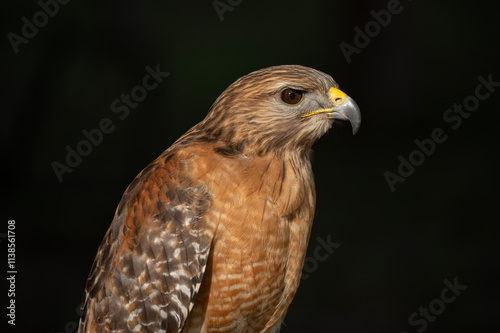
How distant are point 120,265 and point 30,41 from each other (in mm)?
3607

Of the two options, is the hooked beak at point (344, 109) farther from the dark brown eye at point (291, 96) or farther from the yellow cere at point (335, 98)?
the dark brown eye at point (291, 96)

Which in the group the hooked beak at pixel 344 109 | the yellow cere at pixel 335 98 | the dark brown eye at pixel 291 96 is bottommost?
the hooked beak at pixel 344 109

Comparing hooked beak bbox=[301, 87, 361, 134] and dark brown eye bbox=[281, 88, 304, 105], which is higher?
dark brown eye bbox=[281, 88, 304, 105]

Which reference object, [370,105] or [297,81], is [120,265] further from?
[370,105]

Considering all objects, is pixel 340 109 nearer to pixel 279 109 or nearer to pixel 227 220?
pixel 279 109

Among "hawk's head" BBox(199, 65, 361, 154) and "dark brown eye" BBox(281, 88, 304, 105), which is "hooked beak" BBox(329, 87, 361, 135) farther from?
"dark brown eye" BBox(281, 88, 304, 105)

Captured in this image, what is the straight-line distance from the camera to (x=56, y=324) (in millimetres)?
6281

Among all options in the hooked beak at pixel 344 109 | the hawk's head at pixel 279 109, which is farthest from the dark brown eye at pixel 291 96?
the hooked beak at pixel 344 109

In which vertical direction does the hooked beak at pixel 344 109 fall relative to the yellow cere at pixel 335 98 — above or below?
below

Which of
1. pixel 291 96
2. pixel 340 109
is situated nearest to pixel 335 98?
pixel 340 109

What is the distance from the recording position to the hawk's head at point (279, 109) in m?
3.46

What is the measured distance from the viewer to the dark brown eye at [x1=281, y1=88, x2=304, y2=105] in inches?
136

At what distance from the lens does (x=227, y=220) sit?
3.35 metres

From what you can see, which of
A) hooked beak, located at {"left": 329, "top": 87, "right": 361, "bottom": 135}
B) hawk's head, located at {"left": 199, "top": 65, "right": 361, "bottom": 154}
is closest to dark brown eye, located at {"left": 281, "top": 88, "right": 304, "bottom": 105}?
hawk's head, located at {"left": 199, "top": 65, "right": 361, "bottom": 154}
